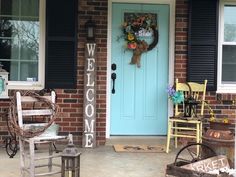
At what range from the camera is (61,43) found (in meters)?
7.29

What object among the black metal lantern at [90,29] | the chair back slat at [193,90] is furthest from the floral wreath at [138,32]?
the chair back slat at [193,90]

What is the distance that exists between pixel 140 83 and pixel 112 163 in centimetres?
184

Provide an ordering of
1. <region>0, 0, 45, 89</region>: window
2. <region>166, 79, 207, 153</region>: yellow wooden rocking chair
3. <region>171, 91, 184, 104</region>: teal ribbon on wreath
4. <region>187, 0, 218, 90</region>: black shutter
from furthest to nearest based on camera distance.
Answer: <region>187, 0, 218, 90</region>: black shutter
<region>0, 0, 45, 89</region>: window
<region>171, 91, 184, 104</region>: teal ribbon on wreath
<region>166, 79, 207, 153</region>: yellow wooden rocking chair

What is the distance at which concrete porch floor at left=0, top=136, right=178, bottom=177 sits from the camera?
555cm

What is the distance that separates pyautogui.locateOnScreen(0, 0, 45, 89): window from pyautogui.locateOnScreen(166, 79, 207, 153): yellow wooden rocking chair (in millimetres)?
2041

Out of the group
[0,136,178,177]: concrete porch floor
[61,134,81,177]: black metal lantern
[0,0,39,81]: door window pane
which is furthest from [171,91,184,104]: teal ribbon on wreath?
[61,134,81,177]: black metal lantern

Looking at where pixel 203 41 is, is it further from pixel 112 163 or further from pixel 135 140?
pixel 112 163

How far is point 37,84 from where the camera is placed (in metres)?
7.32

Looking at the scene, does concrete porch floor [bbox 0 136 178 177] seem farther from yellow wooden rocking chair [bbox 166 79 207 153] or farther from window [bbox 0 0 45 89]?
window [bbox 0 0 45 89]

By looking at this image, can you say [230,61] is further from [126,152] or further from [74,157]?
[74,157]

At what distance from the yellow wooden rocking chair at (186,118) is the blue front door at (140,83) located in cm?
37

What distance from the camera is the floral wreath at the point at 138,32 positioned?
7.48 m

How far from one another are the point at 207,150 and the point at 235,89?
2642 mm

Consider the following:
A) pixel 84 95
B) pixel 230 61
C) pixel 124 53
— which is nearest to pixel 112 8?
pixel 124 53
